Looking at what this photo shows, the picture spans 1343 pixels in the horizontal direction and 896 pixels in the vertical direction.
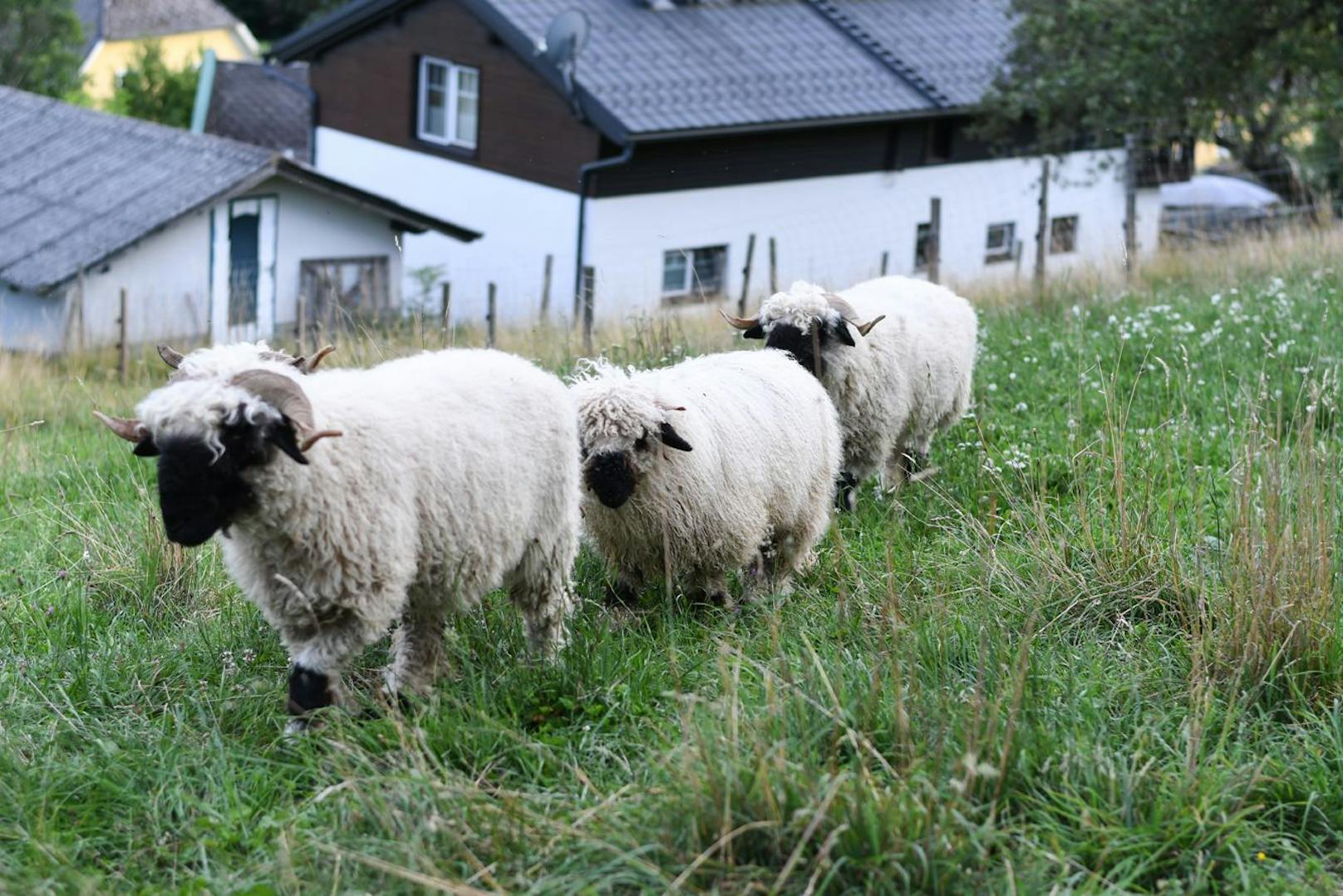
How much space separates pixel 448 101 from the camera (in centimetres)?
2866

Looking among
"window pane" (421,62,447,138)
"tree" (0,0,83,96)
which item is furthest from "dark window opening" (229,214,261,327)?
"tree" (0,0,83,96)

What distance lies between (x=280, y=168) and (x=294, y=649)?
21440mm

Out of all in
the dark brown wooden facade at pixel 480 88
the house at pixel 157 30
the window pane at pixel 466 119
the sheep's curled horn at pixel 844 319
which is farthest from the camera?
the house at pixel 157 30

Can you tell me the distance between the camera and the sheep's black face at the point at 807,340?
25.7 ft

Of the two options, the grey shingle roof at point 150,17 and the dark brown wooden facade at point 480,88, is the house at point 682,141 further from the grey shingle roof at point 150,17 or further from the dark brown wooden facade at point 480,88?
the grey shingle roof at point 150,17

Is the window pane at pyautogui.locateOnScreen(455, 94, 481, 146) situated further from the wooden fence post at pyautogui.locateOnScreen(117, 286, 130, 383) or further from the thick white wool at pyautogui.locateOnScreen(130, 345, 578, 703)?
the thick white wool at pyautogui.locateOnScreen(130, 345, 578, 703)

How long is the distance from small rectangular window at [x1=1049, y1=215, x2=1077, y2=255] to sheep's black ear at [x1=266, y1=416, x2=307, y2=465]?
89.1 ft

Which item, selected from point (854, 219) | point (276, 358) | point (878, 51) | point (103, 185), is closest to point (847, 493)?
point (276, 358)

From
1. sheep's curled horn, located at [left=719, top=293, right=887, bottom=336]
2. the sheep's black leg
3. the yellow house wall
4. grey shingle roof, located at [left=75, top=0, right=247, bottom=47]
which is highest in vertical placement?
grey shingle roof, located at [left=75, top=0, right=247, bottom=47]

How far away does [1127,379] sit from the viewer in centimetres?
948

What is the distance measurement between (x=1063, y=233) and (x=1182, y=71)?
9925 millimetres

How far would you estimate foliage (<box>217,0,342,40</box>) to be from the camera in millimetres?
54344

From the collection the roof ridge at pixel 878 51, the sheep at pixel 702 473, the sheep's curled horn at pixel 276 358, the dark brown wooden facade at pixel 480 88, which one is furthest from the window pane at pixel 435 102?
the sheep's curled horn at pixel 276 358

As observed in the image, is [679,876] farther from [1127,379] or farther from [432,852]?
[1127,379]
